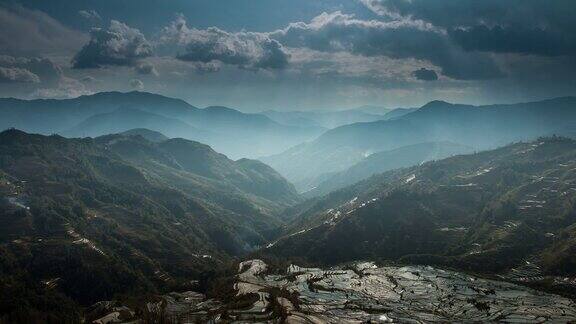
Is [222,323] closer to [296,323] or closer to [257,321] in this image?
[257,321]

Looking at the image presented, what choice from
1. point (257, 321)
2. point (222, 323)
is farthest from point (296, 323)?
point (222, 323)
